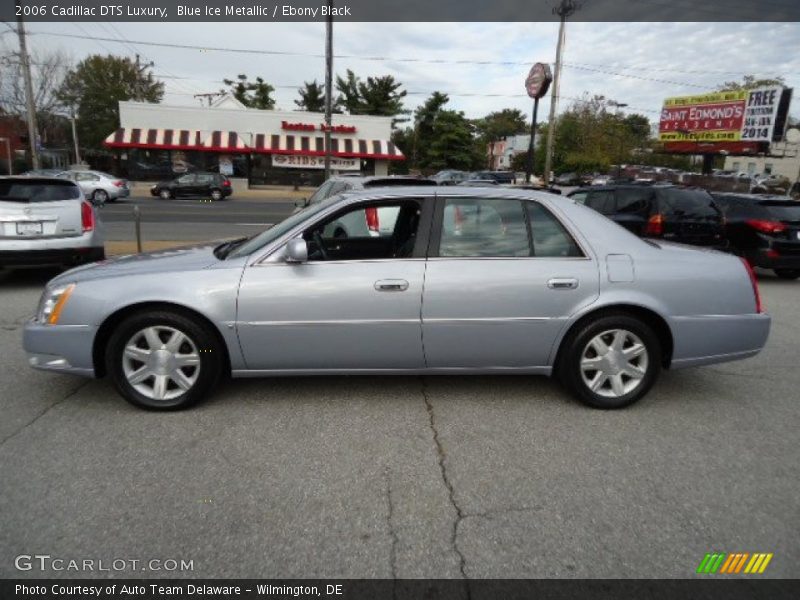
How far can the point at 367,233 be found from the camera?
4.87 meters

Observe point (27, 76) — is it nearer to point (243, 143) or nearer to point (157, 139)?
point (157, 139)

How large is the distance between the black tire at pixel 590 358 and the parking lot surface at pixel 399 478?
121mm

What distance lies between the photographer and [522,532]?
247 centimetres

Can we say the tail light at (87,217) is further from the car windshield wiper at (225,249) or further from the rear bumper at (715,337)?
the rear bumper at (715,337)

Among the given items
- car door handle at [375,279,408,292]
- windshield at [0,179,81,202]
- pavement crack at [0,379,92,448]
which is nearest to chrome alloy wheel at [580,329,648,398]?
car door handle at [375,279,408,292]

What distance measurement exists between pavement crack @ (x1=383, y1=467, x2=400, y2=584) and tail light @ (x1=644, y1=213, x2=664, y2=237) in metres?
7.16

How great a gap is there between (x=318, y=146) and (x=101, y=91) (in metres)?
31.7

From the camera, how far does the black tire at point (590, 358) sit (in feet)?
12.1

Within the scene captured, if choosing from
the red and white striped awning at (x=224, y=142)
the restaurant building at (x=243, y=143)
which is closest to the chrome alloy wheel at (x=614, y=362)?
the restaurant building at (x=243, y=143)

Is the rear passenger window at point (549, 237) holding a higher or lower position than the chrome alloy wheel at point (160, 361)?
higher

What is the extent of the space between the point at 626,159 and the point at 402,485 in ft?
211

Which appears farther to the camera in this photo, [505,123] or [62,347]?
[505,123]

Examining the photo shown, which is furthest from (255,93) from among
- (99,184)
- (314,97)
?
(99,184)
